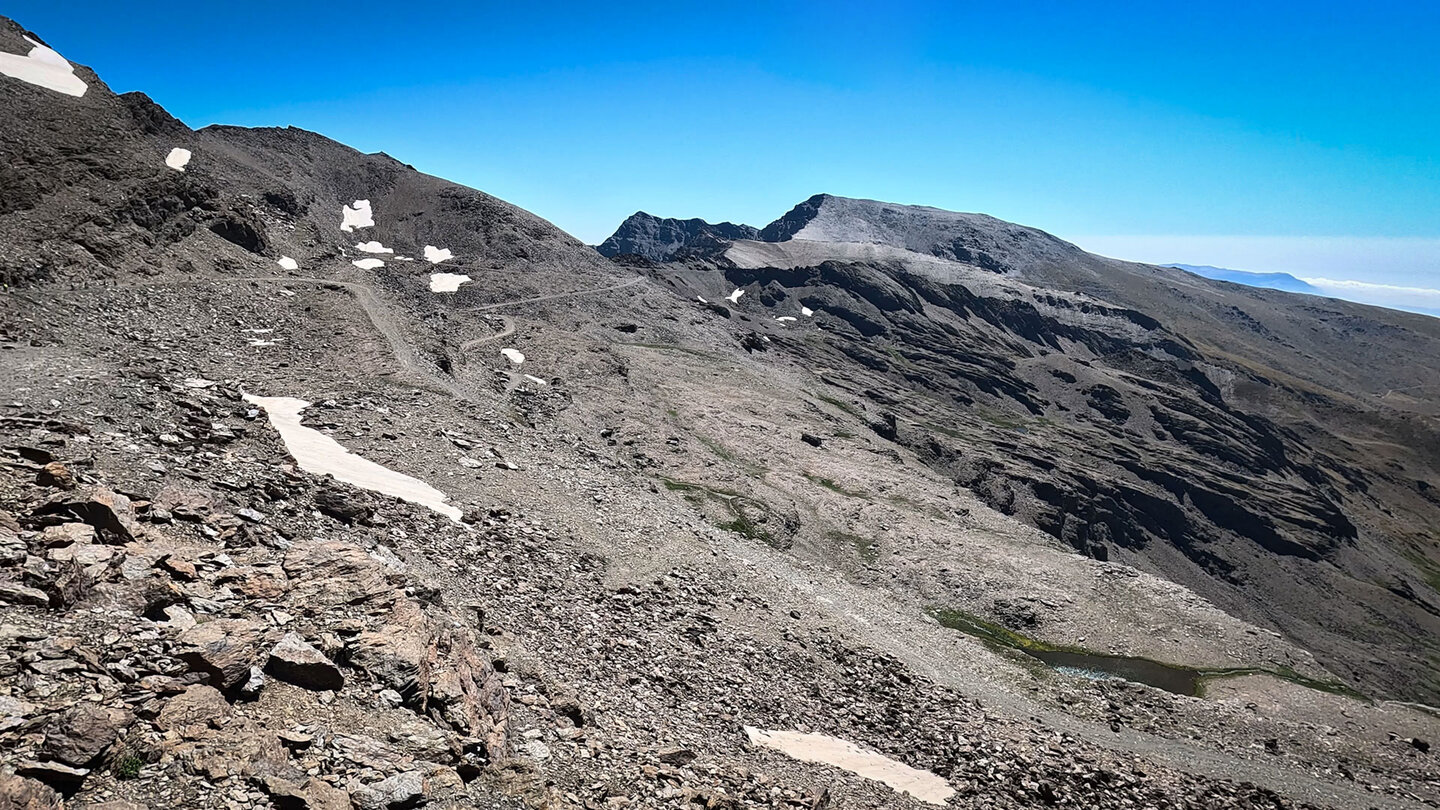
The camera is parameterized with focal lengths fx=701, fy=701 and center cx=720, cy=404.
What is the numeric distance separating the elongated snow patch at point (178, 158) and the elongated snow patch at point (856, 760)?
8828 centimetres

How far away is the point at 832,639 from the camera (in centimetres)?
3372

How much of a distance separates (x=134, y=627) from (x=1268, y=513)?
7687 inches

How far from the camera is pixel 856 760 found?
24078mm

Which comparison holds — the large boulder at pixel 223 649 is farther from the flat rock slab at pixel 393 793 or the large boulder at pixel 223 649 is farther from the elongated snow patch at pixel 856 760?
the elongated snow patch at pixel 856 760

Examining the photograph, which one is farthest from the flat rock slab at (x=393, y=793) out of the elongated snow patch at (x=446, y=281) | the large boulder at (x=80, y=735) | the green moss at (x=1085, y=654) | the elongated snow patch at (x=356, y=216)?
the elongated snow patch at (x=356, y=216)

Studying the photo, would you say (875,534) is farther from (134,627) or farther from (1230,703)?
(134,627)

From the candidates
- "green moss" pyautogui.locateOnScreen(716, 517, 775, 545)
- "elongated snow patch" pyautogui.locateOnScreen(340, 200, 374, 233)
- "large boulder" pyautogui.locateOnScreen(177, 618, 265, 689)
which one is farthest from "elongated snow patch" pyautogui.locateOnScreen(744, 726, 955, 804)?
"elongated snow patch" pyautogui.locateOnScreen(340, 200, 374, 233)

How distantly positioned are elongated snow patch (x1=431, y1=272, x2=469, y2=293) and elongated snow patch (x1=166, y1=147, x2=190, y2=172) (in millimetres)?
30215

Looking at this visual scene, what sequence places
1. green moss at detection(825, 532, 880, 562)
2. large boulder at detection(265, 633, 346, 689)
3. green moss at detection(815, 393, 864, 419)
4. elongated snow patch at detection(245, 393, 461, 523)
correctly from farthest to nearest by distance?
green moss at detection(815, 393, 864, 419) < green moss at detection(825, 532, 880, 562) < elongated snow patch at detection(245, 393, 461, 523) < large boulder at detection(265, 633, 346, 689)

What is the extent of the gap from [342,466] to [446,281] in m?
80.7

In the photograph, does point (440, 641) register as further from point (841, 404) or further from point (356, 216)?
point (356, 216)

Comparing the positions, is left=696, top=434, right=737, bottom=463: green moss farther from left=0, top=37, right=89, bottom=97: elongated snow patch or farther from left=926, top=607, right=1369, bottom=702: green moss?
left=0, top=37, right=89, bottom=97: elongated snow patch

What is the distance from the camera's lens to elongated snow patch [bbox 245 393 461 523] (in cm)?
2964

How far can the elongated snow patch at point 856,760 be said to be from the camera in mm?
23031
